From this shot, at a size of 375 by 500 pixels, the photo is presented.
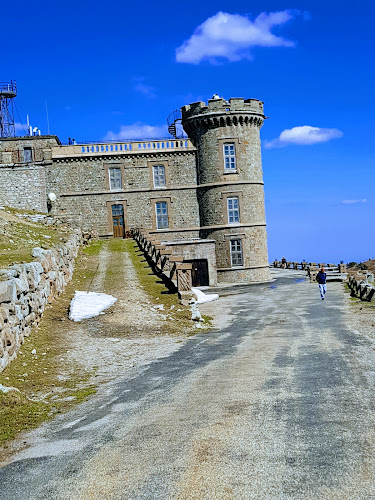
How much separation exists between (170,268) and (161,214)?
62.1 feet

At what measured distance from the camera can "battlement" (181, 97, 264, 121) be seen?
4191 centimetres

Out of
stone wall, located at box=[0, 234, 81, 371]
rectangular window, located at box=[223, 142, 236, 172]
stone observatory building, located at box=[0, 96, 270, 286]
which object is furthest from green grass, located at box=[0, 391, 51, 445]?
rectangular window, located at box=[223, 142, 236, 172]

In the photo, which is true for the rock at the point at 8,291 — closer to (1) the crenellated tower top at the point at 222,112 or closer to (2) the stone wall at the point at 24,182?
(2) the stone wall at the point at 24,182

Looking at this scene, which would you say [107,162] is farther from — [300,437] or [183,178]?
[300,437]

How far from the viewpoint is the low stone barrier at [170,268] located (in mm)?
20812

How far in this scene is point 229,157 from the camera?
4244 cm

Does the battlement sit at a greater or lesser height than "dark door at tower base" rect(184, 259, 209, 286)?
greater

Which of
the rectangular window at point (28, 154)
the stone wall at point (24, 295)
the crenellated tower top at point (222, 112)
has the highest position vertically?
the crenellated tower top at point (222, 112)

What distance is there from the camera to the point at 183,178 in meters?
43.4

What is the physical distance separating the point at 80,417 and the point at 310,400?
141 inches

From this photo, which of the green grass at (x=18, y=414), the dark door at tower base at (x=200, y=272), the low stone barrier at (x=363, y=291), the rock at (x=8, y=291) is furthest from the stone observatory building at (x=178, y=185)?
the green grass at (x=18, y=414)

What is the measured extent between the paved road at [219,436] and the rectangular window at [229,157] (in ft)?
103

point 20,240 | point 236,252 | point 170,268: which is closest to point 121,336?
point 20,240

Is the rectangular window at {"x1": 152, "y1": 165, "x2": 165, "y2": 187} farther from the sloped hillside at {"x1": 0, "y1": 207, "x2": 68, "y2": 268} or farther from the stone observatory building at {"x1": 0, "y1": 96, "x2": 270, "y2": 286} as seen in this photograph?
the sloped hillside at {"x1": 0, "y1": 207, "x2": 68, "y2": 268}
